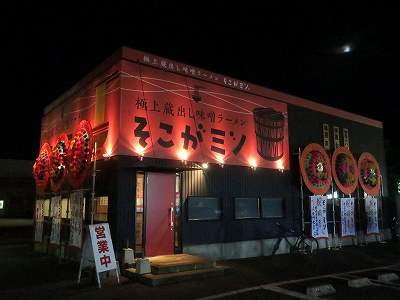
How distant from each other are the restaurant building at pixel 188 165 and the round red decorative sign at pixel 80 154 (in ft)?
0.13

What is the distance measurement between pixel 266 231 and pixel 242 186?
2.21 meters

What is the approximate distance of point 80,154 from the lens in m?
11.6

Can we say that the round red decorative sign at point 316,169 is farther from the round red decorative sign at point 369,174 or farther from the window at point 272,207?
the round red decorative sign at point 369,174

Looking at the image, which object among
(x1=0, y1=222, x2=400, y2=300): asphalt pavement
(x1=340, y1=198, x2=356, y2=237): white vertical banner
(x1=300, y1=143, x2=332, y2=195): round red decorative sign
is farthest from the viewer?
(x1=340, y1=198, x2=356, y2=237): white vertical banner

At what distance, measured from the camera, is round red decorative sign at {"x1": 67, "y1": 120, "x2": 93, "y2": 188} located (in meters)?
11.3

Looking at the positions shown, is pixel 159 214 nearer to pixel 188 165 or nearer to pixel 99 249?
pixel 188 165

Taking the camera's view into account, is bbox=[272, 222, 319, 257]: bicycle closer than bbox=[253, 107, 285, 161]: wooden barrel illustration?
Yes

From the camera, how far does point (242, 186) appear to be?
13844 millimetres

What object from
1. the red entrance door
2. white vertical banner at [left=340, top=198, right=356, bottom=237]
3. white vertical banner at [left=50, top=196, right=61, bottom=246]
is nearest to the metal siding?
the red entrance door

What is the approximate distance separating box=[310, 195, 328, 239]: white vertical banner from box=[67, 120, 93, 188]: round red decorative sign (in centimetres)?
984

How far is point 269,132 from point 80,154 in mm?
7992

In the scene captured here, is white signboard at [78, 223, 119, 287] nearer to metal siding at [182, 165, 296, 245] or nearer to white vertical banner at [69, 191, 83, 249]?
white vertical banner at [69, 191, 83, 249]

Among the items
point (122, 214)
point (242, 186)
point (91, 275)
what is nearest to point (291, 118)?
point (242, 186)

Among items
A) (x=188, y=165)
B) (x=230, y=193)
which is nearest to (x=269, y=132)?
(x=230, y=193)
